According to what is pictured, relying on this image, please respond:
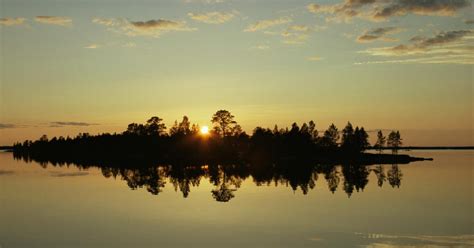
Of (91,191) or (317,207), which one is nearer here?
(317,207)

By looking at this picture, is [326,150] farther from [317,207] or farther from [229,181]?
[317,207]

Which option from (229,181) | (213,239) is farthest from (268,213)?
(229,181)

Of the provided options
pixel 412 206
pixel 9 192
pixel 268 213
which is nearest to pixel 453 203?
pixel 412 206

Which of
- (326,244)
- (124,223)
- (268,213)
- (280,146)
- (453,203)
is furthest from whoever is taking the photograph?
(280,146)

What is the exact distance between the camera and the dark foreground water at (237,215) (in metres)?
32.5

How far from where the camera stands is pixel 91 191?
6222 centimetres

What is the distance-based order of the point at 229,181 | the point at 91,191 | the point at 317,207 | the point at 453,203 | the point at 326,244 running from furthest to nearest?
1. the point at 229,181
2. the point at 91,191
3. the point at 453,203
4. the point at 317,207
5. the point at 326,244

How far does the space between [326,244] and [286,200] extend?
21370mm

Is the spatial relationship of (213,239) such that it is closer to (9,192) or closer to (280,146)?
(9,192)

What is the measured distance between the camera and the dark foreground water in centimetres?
3253

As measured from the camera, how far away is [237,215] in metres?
42.2

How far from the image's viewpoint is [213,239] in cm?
3253

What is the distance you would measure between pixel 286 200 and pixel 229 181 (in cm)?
2425

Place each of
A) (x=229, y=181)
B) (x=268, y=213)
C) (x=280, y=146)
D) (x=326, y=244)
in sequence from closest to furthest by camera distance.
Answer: (x=326, y=244) → (x=268, y=213) → (x=229, y=181) → (x=280, y=146)
